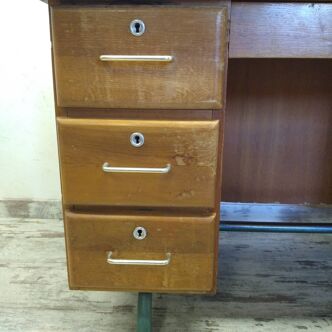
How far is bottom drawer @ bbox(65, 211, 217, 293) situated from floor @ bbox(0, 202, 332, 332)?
219 millimetres

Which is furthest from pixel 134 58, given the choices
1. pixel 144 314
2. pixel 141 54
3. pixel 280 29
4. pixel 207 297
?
pixel 207 297

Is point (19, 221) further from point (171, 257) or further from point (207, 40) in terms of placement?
point (207, 40)

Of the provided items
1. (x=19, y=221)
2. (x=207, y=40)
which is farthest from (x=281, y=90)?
(x=19, y=221)

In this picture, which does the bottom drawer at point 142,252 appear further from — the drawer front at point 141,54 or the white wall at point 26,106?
the white wall at point 26,106

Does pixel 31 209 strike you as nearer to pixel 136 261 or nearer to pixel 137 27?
pixel 136 261

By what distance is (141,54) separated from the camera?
2.27ft

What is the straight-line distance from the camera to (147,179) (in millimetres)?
748

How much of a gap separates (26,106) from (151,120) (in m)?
0.83

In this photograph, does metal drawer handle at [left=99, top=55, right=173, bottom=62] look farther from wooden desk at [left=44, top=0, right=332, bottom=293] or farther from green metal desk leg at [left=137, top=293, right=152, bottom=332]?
green metal desk leg at [left=137, top=293, right=152, bottom=332]

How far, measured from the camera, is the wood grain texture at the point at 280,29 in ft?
2.36

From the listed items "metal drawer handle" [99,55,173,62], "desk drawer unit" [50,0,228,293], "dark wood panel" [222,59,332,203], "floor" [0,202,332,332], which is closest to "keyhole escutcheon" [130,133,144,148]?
"desk drawer unit" [50,0,228,293]

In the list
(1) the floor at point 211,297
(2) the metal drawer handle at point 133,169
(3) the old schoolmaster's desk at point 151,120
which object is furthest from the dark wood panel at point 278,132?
(2) the metal drawer handle at point 133,169

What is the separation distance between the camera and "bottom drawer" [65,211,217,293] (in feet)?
2.55

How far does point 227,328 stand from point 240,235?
1.64ft
